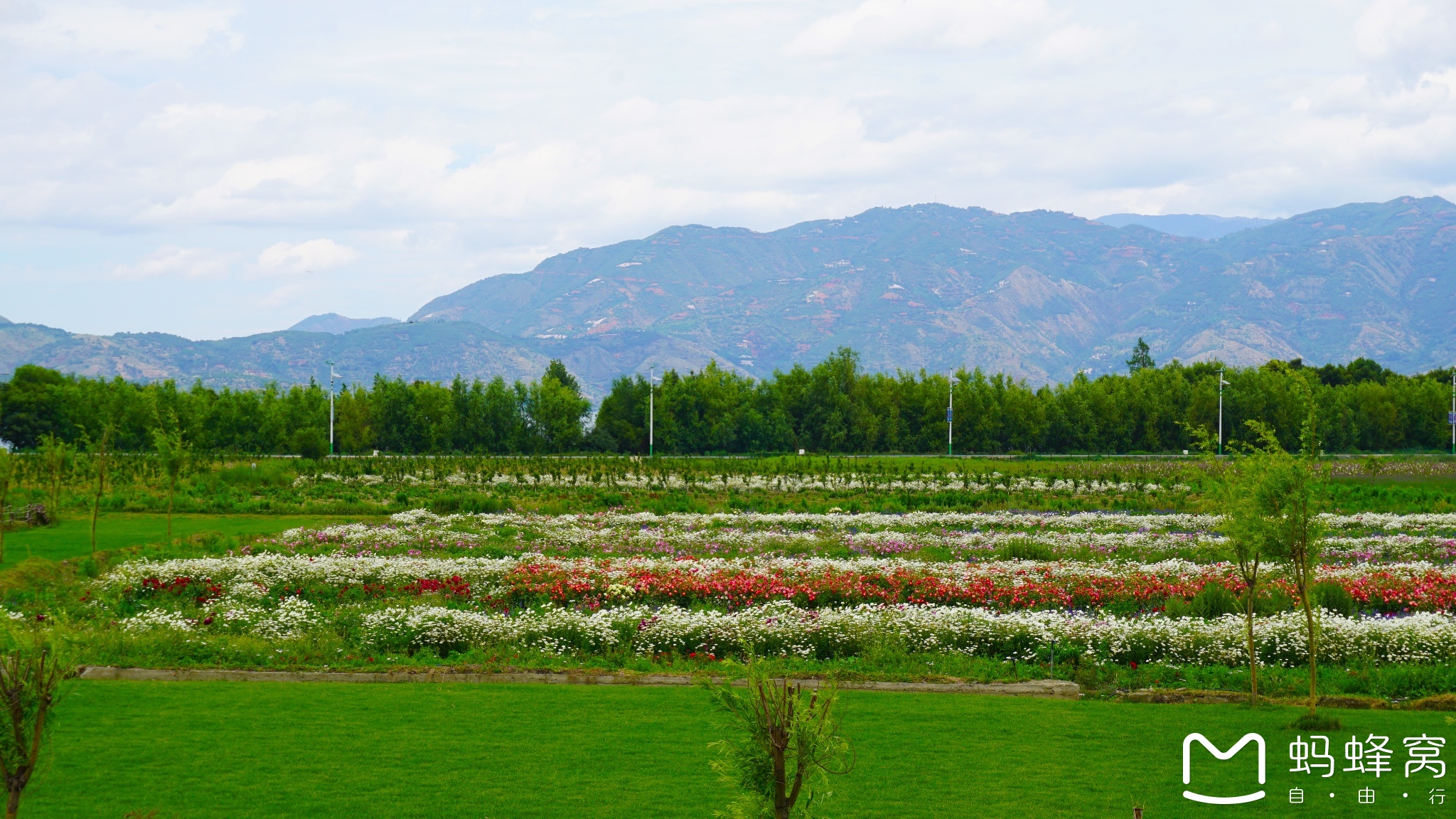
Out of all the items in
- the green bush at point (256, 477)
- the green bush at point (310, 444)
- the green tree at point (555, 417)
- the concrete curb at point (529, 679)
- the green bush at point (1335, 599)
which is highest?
the green tree at point (555, 417)

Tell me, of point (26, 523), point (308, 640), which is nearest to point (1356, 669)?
point (308, 640)

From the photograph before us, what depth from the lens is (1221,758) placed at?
9.62 metres

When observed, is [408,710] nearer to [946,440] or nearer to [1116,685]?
[1116,685]

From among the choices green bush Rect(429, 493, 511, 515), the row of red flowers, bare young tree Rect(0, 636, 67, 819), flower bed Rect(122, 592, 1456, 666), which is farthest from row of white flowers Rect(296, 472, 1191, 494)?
bare young tree Rect(0, 636, 67, 819)

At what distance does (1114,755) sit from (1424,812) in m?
2.38

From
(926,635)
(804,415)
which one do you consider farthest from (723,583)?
(804,415)

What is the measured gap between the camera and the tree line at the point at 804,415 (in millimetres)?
70562

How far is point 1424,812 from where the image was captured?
8.36 meters

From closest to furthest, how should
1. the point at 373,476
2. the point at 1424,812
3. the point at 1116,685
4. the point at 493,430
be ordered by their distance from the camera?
the point at 1424,812
the point at 1116,685
the point at 373,476
the point at 493,430

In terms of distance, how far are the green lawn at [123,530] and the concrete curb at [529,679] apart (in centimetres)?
966

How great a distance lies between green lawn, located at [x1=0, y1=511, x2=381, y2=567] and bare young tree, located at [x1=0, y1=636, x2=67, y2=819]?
16.9m

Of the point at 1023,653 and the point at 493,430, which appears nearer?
the point at 1023,653

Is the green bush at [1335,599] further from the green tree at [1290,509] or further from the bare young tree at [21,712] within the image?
the bare young tree at [21,712]

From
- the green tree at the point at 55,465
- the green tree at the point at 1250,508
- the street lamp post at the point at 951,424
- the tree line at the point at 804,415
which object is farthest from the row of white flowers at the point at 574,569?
the tree line at the point at 804,415
